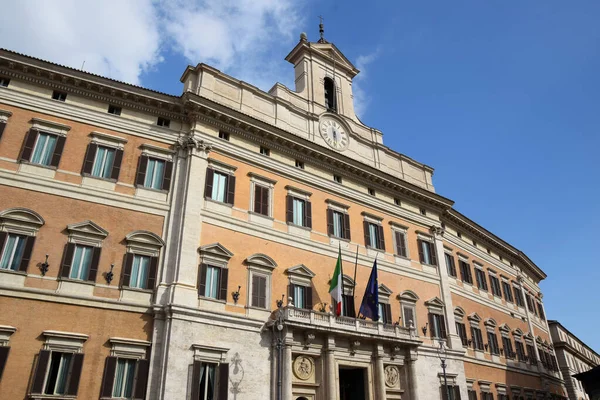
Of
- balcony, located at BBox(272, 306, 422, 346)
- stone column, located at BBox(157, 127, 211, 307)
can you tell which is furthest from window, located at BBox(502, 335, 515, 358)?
stone column, located at BBox(157, 127, 211, 307)

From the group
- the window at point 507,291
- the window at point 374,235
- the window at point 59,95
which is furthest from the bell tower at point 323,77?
the window at point 507,291

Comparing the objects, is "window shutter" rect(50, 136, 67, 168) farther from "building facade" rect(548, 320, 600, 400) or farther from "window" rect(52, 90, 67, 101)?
"building facade" rect(548, 320, 600, 400)

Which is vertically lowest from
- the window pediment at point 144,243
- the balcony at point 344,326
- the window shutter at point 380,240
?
the balcony at point 344,326

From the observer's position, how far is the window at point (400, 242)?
92.5 ft

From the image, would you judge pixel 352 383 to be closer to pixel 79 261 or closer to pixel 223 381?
pixel 223 381

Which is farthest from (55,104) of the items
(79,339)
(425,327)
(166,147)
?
(425,327)

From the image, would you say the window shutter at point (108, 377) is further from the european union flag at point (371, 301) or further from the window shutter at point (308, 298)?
the european union flag at point (371, 301)

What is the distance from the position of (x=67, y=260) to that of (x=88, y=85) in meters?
7.71

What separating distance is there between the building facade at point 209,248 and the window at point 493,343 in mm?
2349

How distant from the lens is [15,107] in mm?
19750

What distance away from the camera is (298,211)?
80.7 ft

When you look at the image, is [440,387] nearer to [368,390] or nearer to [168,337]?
[368,390]

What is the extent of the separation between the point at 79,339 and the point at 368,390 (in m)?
12.4

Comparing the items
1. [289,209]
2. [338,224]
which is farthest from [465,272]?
[289,209]
